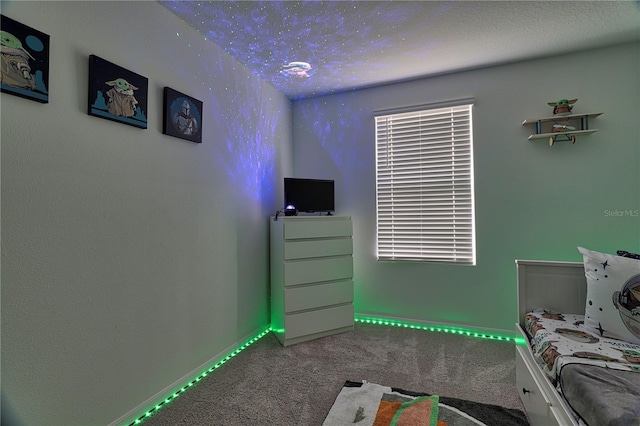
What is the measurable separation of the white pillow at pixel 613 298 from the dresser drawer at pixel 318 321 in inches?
67.8

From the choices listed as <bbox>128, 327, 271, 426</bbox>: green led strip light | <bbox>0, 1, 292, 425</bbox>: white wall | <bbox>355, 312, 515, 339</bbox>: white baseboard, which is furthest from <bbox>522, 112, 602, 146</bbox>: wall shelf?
<bbox>128, 327, 271, 426</bbox>: green led strip light

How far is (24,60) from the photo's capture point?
1.19 meters

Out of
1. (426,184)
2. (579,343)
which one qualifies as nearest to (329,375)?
(579,343)

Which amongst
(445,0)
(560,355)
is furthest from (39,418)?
(445,0)

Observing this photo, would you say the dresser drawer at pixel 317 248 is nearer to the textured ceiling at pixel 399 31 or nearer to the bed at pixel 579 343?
the bed at pixel 579 343

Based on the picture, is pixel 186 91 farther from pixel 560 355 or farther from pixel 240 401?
pixel 560 355

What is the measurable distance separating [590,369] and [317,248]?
1878 mm

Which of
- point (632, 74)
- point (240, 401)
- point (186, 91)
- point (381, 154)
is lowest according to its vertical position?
point (240, 401)

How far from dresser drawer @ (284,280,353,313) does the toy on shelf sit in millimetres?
2089

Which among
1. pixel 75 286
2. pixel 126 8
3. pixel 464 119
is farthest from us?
pixel 464 119

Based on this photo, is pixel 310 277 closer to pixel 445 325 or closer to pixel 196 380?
pixel 196 380

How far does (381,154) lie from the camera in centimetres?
306

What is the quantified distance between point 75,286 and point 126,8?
148 cm

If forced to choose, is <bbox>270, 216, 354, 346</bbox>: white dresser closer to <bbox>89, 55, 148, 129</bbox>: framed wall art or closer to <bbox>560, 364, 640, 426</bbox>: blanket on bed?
<bbox>89, 55, 148, 129</bbox>: framed wall art
